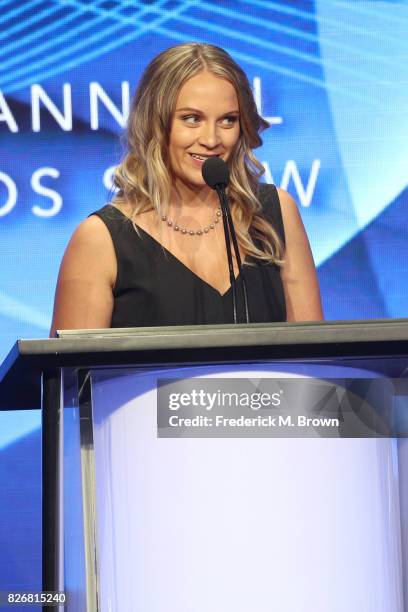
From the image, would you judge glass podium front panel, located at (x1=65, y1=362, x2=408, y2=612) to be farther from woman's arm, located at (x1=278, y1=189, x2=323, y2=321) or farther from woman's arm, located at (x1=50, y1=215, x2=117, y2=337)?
woman's arm, located at (x1=278, y1=189, x2=323, y2=321)

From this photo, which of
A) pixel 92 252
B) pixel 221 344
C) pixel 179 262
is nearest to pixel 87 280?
pixel 92 252

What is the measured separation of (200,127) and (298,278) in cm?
38

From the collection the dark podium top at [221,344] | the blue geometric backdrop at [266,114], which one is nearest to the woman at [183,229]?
the blue geometric backdrop at [266,114]

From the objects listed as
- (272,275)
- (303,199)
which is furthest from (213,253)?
(303,199)

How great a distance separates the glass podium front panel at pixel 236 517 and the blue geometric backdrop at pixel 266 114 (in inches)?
68.1

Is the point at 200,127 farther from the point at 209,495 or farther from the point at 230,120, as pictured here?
the point at 209,495

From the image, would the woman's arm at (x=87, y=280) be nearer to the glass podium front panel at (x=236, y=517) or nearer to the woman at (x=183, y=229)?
the woman at (x=183, y=229)

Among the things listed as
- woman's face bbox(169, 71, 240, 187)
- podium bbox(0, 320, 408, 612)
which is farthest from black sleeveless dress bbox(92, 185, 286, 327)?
podium bbox(0, 320, 408, 612)

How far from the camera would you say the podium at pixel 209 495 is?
1.33m

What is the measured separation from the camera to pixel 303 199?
3047 mm

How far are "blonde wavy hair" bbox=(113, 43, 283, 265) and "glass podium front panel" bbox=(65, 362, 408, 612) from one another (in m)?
0.96

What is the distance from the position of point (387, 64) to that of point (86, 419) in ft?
6.64

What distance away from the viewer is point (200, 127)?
2.27 m

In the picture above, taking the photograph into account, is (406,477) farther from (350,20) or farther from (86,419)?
(350,20)
